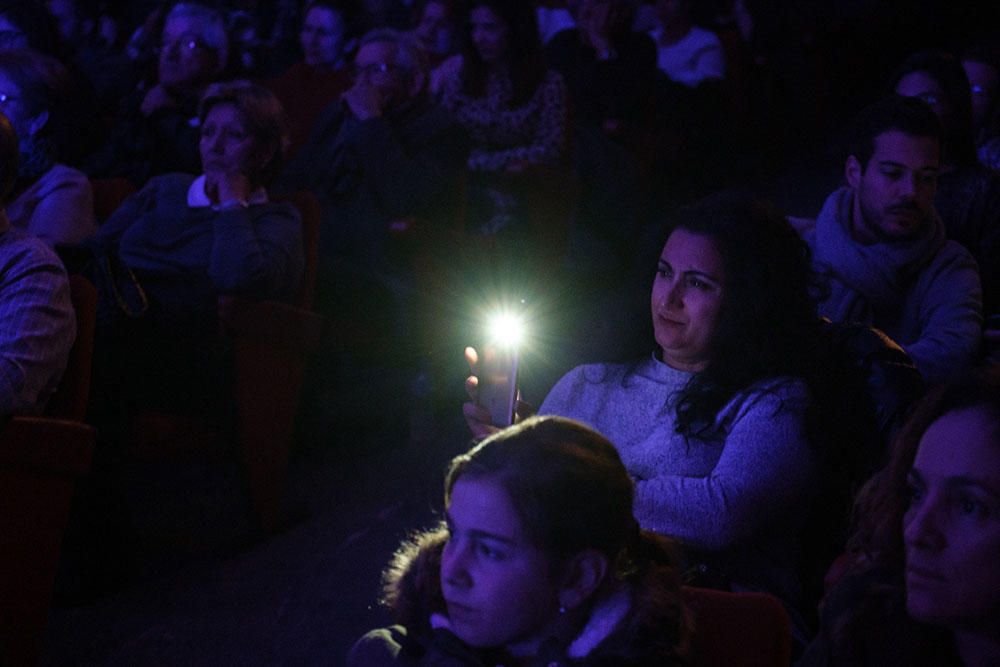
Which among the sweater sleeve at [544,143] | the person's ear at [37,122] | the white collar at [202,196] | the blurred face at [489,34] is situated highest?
the blurred face at [489,34]

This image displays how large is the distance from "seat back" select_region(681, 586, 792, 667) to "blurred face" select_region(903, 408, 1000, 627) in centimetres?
14

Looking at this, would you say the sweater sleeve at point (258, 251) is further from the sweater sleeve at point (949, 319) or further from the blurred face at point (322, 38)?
the blurred face at point (322, 38)


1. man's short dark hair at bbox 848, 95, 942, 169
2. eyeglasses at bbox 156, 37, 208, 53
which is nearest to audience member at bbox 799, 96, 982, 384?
man's short dark hair at bbox 848, 95, 942, 169

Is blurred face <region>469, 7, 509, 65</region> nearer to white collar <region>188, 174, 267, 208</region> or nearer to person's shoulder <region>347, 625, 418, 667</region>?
white collar <region>188, 174, 267, 208</region>

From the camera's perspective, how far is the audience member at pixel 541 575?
1.19m

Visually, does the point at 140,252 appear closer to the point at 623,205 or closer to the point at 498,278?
the point at 498,278

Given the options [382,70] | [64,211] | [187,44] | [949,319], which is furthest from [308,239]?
[949,319]

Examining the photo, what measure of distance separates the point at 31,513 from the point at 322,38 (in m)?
3.14

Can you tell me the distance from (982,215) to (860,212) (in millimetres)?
479

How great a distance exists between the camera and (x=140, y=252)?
2941mm

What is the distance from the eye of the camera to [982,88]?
3.62 m

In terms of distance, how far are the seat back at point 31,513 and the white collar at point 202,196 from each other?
3.71 feet

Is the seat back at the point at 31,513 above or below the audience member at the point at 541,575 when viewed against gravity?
below

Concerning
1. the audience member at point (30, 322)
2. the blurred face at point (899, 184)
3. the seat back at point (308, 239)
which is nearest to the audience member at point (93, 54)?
the seat back at point (308, 239)
